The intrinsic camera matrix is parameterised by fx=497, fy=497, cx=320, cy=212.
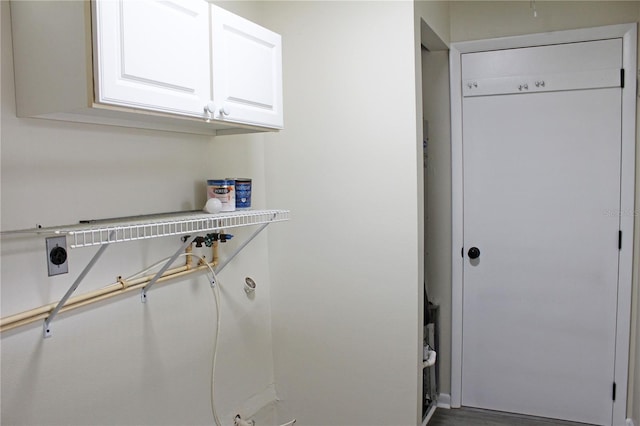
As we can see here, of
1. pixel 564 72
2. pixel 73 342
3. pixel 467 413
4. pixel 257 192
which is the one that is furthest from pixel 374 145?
pixel 467 413

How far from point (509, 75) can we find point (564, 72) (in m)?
0.28

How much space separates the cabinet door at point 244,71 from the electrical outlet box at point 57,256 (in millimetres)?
634

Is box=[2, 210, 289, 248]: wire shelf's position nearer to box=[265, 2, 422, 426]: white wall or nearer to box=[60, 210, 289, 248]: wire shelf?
box=[60, 210, 289, 248]: wire shelf

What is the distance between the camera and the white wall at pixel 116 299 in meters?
1.44

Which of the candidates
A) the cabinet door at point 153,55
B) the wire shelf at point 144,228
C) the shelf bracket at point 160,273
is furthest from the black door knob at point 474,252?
the cabinet door at point 153,55

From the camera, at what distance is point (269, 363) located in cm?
266

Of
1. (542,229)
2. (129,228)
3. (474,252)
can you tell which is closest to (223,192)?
(129,228)

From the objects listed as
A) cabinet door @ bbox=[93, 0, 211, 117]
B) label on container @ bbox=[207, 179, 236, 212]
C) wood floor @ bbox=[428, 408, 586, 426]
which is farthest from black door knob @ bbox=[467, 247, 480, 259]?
cabinet door @ bbox=[93, 0, 211, 117]

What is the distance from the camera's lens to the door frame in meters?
2.62

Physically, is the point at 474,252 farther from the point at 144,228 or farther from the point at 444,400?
the point at 144,228

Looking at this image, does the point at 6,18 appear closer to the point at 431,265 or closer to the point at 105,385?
the point at 105,385

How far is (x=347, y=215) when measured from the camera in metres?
2.43

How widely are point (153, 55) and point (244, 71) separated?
1.44ft

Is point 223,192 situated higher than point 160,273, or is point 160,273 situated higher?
point 223,192
